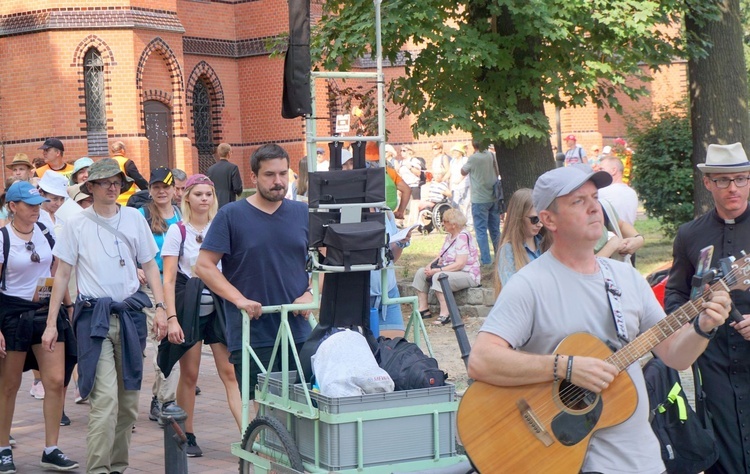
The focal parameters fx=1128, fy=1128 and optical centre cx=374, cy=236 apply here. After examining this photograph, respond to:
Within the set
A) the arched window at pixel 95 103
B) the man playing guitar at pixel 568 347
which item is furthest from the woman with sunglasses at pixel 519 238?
the arched window at pixel 95 103

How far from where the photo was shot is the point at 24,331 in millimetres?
8148

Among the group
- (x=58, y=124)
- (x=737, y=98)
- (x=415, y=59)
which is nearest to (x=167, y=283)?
(x=415, y=59)

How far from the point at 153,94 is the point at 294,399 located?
24432mm

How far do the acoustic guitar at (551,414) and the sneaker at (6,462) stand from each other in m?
4.91

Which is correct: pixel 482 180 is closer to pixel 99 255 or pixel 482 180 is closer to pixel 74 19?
pixel 99 255

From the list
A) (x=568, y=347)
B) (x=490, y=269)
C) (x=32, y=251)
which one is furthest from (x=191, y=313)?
(x=490, y=269)

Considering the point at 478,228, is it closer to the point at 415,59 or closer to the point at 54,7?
the point at 415,59

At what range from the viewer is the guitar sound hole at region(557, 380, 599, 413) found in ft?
13.3

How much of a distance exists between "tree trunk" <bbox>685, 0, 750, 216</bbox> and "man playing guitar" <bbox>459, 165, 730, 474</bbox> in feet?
38.7

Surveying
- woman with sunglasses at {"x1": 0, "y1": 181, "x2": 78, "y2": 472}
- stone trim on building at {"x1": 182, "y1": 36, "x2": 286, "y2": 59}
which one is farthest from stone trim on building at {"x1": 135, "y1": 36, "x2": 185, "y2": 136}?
woman with sunglasses at {"x1": 0, "y1": 181, "x2": 78, "y2": 472}

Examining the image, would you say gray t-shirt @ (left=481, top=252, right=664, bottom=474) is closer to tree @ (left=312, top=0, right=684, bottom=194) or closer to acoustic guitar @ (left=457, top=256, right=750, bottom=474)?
acoustic guitar @ (left=457, top=256, right=750, bottom=474)

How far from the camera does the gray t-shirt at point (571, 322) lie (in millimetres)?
4043

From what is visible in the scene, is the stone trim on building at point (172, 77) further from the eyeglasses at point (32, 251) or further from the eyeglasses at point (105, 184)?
the eyeglasses at point (105, 184)

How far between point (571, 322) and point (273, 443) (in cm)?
228
